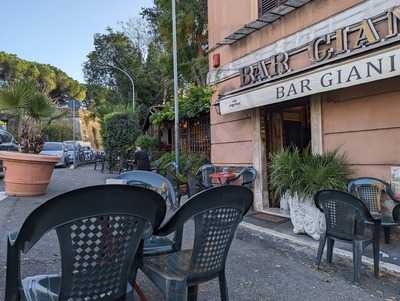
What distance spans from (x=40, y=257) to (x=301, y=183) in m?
3.75

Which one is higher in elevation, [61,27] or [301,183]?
[61,27]

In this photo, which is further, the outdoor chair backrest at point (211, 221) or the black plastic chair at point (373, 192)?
the black plastic chair at point (373, 192)

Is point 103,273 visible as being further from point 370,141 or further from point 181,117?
point 181,117

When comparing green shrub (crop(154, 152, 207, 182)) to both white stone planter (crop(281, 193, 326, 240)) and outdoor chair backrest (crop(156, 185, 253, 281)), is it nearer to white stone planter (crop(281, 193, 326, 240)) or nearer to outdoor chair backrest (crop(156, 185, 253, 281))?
white stone planter (crop(281, 193, 326, 240))

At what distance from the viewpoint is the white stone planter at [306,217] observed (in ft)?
17.5

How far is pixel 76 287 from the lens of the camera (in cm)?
185

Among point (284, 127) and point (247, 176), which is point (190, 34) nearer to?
point (284, 127)

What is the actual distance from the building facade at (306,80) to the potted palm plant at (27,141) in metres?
4.19

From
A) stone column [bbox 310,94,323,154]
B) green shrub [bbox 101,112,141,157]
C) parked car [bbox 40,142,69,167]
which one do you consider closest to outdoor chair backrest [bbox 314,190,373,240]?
stone column [bbox 310,94,323,154]

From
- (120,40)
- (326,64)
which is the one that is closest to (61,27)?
(120,40)

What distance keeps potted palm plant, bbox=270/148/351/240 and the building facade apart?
414 millimetres

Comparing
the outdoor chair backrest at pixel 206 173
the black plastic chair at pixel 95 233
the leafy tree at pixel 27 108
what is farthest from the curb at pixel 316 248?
the leafy tree at pixel 27 108

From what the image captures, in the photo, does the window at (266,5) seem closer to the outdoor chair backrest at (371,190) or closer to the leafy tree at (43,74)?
the outdoor chair backrest at (371,190)

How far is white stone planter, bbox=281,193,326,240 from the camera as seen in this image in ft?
17.5
